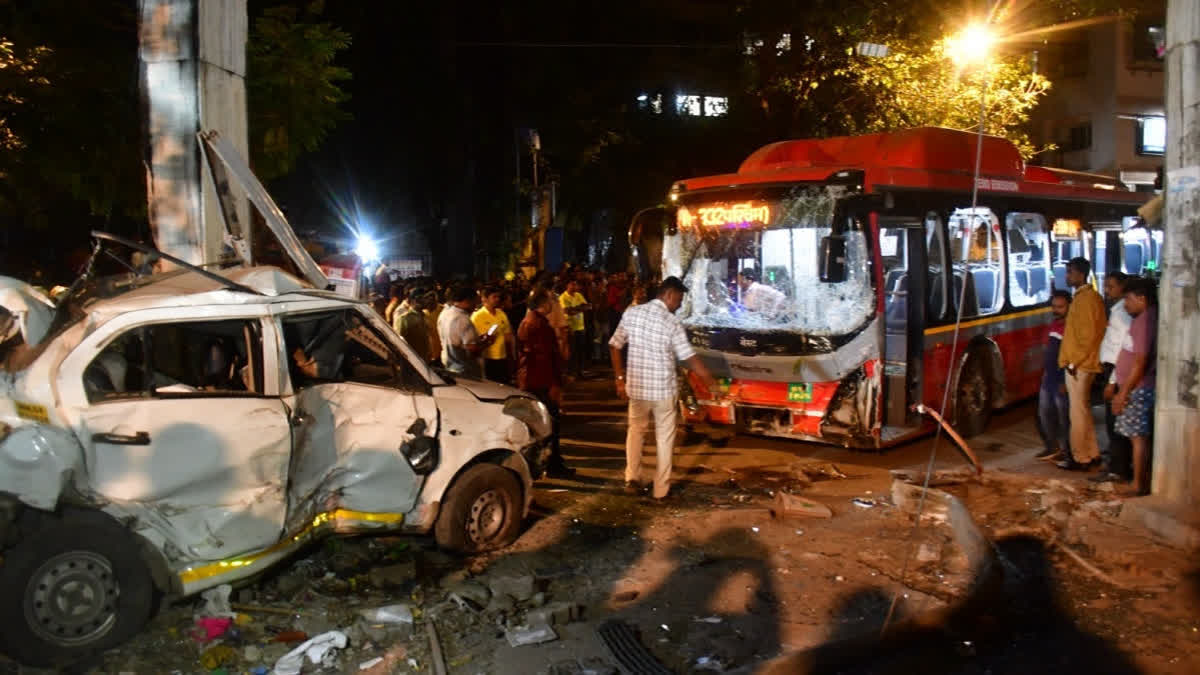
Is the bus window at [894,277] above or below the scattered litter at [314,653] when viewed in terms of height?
above

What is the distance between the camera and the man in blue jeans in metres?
9.05

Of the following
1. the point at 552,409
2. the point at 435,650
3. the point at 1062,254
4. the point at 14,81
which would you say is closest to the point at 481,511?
the point at 435,650

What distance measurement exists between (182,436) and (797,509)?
4623mm

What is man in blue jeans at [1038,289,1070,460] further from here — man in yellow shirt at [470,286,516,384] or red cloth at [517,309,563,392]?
man in yellow shirt at [470,286,516,384]

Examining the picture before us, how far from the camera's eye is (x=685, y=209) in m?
10.2

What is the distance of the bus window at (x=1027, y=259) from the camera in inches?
427

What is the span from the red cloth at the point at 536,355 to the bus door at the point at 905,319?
327 cm

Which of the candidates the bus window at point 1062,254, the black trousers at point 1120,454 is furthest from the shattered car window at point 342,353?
the bus window at point 1062,254

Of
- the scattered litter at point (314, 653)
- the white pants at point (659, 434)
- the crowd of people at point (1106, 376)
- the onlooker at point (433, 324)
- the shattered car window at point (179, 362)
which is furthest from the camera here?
the onlooker at point (433, 324)

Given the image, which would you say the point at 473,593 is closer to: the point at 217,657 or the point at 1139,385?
the point at 217,657

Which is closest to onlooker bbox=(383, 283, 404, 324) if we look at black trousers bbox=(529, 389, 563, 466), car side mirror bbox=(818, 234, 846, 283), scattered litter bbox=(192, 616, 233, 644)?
black trousers bbox=(529, 389, 563, 466)

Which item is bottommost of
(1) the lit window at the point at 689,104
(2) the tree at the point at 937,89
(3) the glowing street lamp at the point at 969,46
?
Result: (2) the tree at the point at 937,89

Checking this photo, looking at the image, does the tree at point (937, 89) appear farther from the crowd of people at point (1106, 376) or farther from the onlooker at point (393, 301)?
the onlooker at point (393, 301)

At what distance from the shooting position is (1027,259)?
11109 mm
